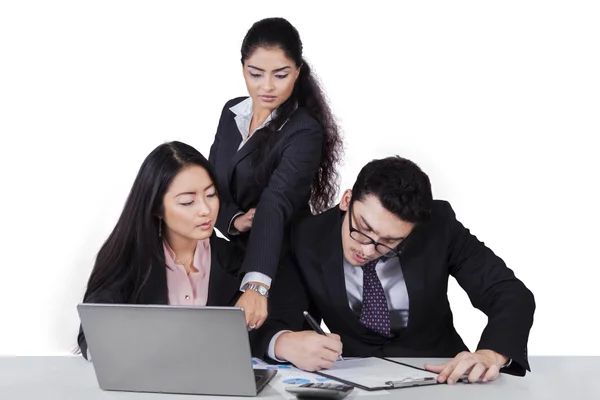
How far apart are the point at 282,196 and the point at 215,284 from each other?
0.39 metres

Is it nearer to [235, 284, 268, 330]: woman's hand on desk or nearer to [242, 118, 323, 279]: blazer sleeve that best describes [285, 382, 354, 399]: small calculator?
[235, 284, 268, 330]: woman's hand on desk

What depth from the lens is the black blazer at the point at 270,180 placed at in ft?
9.55

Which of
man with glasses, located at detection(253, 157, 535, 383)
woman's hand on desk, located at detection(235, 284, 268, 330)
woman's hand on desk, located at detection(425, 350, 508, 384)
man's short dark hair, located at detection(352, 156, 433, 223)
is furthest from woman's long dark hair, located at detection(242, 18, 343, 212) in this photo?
woman's hand on desk, located at detection(425, 350, 508, 384)

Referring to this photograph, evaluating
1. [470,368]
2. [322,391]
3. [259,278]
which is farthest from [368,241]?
[322,391]

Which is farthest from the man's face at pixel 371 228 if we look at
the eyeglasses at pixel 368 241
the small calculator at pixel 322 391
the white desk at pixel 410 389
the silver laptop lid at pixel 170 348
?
the silver laptop lid at pixel 170 348

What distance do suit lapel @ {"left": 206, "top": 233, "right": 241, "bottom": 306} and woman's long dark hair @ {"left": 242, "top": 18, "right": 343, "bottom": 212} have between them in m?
0.42

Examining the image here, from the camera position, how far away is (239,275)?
2934mm

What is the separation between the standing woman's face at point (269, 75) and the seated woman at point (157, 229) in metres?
0.38

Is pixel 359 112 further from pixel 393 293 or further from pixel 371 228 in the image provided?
pixel 371 228

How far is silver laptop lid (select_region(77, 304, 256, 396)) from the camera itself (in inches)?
85.1

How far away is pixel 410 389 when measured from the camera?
2316 mm

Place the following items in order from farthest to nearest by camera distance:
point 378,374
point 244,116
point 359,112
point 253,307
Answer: point 359,112 → point 244,116 → point 253,307 → point 378,374
